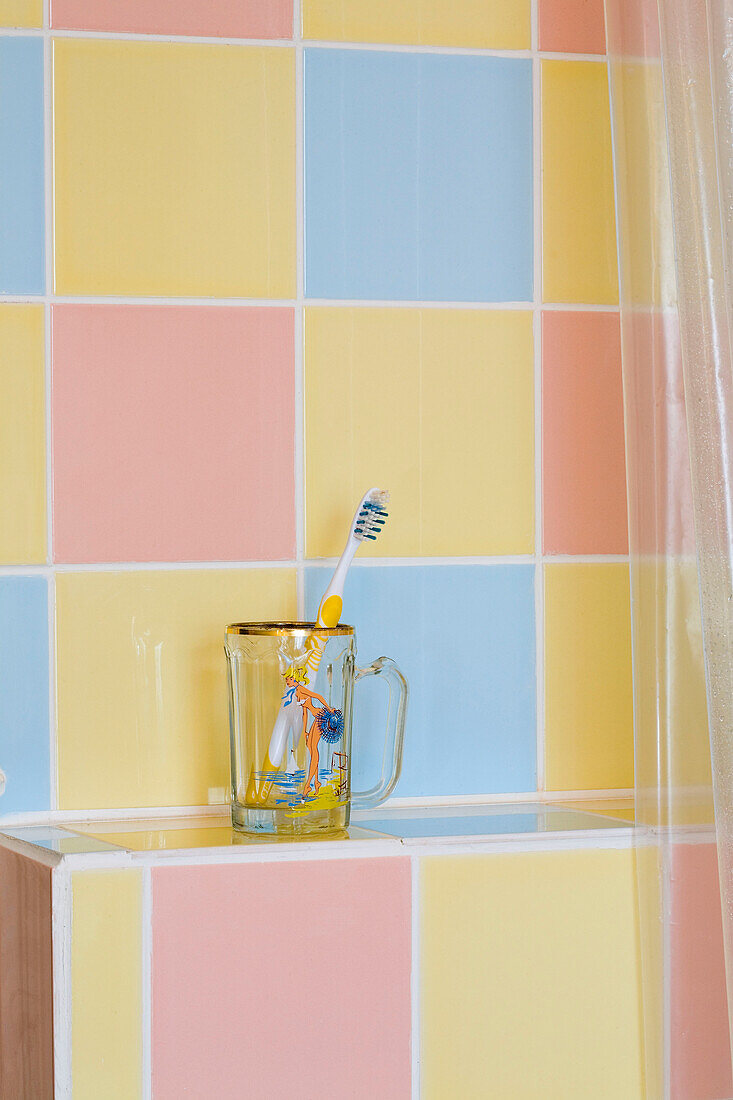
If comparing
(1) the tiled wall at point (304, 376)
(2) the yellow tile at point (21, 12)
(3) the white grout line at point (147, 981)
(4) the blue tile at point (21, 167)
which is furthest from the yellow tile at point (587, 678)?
(2) the yellow tile at point (21, 12)

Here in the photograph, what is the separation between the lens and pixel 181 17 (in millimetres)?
790

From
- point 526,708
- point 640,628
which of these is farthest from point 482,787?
point 640,628

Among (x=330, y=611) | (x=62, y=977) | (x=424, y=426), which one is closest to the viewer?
(x=62, y=977)

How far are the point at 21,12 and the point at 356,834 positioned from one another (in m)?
0.61

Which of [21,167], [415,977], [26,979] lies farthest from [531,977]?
[21,167]

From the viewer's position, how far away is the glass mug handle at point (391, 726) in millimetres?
729

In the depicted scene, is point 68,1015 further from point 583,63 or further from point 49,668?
point 583,63

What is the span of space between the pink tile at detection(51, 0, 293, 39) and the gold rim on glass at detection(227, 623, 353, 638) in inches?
17.0

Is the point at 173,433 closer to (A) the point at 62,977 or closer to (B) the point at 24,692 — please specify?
(B) the point at 24,692

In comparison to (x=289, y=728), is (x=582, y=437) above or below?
above

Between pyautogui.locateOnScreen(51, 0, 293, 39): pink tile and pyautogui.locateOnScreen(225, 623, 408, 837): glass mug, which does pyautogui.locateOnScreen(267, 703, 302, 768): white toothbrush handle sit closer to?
pyautogui.locateOnScreen(225, 623, 408, 837): glass mug

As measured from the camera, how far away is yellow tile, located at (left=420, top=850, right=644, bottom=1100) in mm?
662

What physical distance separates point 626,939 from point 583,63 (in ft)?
2.08

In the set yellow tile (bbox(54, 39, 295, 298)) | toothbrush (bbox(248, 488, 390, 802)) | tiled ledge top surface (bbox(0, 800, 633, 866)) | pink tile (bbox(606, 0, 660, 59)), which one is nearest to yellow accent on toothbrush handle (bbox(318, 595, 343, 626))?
toothbrush (bbox(248, 488, 390, 802))
